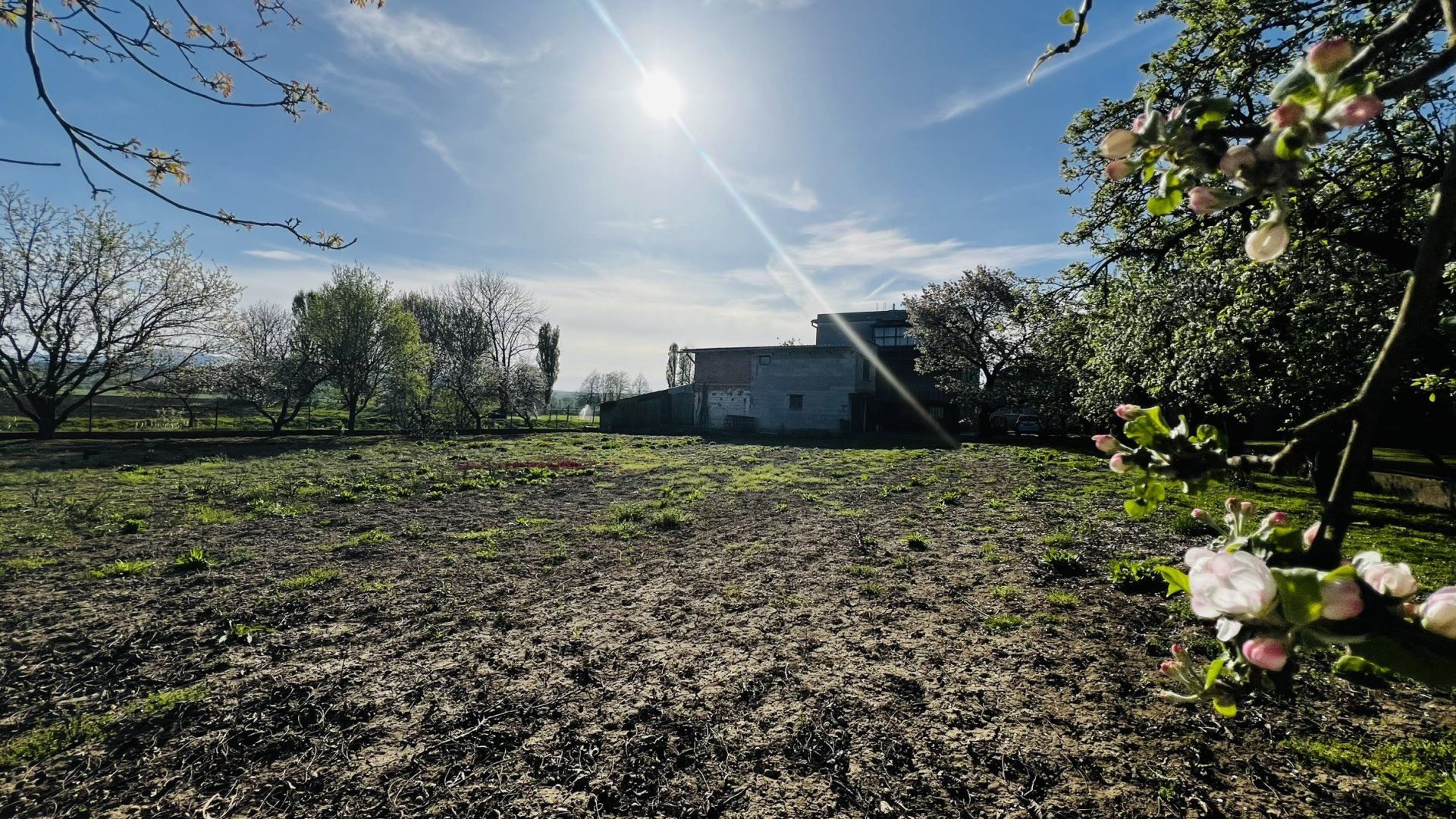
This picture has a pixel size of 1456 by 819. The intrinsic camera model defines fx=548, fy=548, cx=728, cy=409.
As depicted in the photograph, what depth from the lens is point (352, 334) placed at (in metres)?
30.1

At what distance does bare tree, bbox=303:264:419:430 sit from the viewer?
29.6 m

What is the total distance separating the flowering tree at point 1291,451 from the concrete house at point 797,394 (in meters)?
32.7

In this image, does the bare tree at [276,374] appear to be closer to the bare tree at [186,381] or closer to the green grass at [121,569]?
the bare tree at [186,381]

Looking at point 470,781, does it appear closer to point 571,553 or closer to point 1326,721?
point 571,553

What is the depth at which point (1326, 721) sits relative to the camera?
350cm

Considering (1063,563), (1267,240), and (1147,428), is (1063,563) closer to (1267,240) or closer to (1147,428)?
(1147,428)

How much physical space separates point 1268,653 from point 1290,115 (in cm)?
85

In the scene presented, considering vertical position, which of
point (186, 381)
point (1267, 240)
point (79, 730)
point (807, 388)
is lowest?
point (79, 730)

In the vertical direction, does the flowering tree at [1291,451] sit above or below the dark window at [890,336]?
below

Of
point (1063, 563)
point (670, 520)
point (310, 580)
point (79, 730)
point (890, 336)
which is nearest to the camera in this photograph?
point (79, 730)

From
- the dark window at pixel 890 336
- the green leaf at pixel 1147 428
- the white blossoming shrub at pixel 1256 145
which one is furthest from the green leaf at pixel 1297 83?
the dark window at pixel 890 336

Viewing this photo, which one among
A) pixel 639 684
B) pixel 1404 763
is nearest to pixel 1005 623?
pixel 1404 763

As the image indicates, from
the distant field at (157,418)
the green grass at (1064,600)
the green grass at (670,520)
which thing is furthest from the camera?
the distant field at (157,418)

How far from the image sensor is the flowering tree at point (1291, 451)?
75 cm
